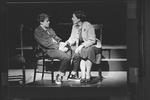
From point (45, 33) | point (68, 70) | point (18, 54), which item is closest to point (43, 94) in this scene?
point (68, 70)

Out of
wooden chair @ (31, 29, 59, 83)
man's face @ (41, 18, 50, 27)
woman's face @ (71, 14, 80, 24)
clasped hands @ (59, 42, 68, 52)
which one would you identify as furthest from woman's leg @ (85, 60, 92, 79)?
man's face @ (41, 18, 50, 27)

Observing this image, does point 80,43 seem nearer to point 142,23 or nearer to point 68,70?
point 68,70

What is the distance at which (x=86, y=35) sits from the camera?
10.2 feet

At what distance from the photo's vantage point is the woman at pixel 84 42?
3.09m

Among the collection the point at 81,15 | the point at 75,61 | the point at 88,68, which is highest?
the point at 81,15

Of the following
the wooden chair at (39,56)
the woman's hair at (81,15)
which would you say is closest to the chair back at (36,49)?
the wooden chair at (39,56)

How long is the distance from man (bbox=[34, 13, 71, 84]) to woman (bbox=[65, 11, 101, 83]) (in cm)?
16

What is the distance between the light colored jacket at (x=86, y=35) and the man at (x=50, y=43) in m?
0.20

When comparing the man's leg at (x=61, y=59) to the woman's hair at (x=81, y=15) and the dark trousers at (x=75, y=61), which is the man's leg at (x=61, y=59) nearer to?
the dark trousers at (x=75, y=61)

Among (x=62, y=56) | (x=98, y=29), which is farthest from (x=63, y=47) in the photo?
(x=98, y=29)

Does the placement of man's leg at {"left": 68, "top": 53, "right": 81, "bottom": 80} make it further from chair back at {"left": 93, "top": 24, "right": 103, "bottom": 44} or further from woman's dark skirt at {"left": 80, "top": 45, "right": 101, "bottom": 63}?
chair back at {"left": 93, "top": 24, "right": 103, "bottom": 44}

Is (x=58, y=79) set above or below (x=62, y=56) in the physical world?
below

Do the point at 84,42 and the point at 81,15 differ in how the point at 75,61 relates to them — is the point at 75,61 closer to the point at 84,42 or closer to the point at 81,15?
the point at 84,42

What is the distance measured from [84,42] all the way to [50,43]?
55 centimetres
